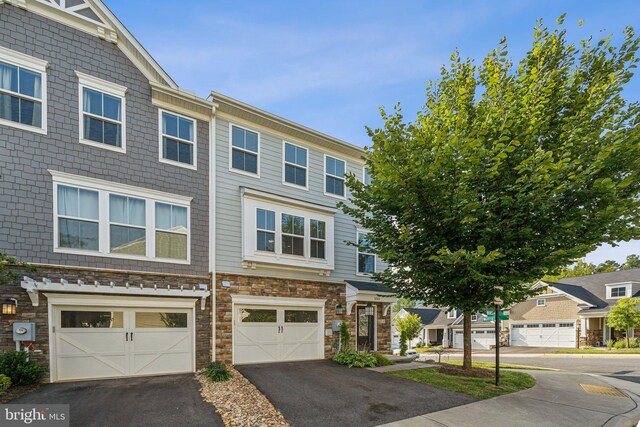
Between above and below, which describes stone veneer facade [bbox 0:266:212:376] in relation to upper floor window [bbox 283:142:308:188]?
below

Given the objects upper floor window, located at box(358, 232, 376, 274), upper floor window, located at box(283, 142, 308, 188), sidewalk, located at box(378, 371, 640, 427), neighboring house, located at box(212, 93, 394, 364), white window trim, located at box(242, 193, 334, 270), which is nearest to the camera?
sidewalk, located at box(378, 371, 640, 427)

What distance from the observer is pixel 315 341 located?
1286 cm

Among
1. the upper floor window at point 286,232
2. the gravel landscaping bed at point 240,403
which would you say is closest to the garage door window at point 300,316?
the upper floor window at point 286,232

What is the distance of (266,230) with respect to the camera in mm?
12062

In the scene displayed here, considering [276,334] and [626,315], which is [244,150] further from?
[626,315]

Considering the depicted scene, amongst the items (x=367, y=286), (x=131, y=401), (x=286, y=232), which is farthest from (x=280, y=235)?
(x=131, y=401)

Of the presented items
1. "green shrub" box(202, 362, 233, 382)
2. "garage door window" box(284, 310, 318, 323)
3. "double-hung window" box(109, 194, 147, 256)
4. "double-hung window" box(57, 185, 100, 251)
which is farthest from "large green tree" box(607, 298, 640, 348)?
"double-hung window" box(57, 185, 100, 251)

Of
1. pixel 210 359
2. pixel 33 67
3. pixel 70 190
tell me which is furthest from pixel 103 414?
pixel 33 67

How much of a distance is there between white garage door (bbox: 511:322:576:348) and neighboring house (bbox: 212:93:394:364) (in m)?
22.1

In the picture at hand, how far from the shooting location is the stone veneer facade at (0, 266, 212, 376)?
803 cm

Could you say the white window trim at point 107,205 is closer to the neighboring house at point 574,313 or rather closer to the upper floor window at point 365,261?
the upper floor window at point 365,261

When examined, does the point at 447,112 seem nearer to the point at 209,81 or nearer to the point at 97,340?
the point at 209,81

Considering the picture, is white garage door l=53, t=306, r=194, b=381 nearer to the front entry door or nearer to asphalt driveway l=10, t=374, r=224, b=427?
asphalt driveway l=10, t=374, r=224, b=427

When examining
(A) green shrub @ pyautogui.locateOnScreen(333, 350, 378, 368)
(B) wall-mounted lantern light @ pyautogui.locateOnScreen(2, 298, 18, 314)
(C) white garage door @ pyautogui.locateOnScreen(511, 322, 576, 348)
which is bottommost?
(C) white garage door @ pyautogui.locateOnScreen(511, 322, 576, 348)
